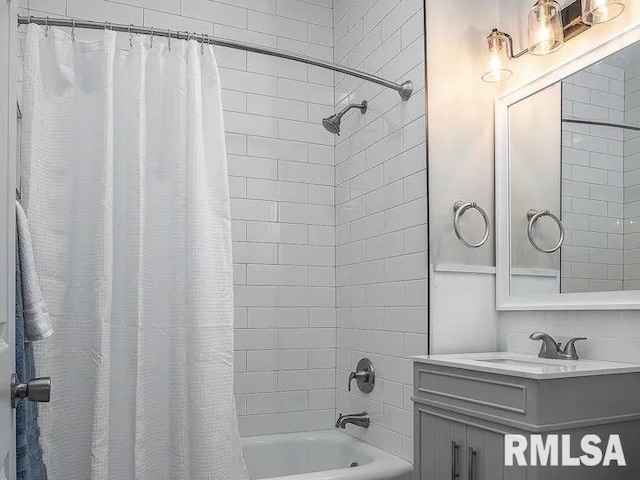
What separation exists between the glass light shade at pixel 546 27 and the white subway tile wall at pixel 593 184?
14cm

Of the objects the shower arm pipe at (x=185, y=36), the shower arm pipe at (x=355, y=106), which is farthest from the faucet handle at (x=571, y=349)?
the shower arm pipe at (x=355, y=106)

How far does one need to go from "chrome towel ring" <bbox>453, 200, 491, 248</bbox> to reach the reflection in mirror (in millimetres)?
113

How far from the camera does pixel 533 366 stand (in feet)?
5.90

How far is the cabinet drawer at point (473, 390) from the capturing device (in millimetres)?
1644

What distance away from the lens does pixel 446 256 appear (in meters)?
2.36

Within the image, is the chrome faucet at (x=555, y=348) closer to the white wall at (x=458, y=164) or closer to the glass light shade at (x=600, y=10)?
the white wall at (x=458, y=164)

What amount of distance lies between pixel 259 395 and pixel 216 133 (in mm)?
1375

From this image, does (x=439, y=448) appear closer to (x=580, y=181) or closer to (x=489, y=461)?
(x=489, y=461)

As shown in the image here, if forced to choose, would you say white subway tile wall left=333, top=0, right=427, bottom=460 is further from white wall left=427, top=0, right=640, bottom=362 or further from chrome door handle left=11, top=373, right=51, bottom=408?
chrome door handle left=11, top=373, right=51, bottom=408

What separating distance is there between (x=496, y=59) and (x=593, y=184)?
66cm

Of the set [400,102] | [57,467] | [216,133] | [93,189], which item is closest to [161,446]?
[57,467]

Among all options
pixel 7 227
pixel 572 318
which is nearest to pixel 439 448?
pixel 572 318

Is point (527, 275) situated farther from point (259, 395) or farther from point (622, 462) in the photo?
point (259, 395)

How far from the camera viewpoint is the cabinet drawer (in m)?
1.64
